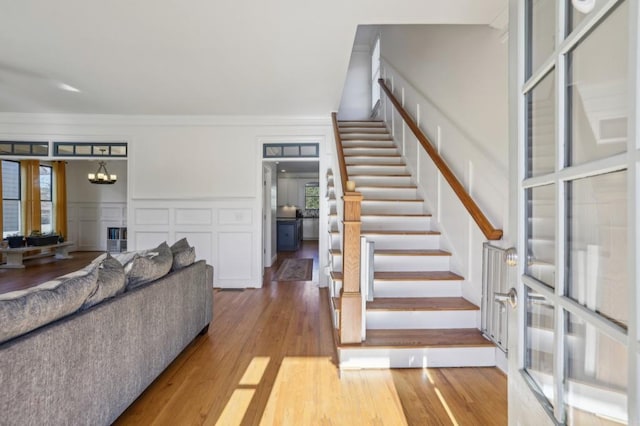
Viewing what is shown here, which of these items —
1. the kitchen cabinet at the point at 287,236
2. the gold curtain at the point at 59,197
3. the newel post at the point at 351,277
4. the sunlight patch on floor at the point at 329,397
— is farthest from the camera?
the kitchen cabinet at the point at 287,236

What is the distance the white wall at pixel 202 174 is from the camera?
4863 mm

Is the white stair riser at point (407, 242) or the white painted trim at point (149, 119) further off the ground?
the white painted trim at point (149, 119)

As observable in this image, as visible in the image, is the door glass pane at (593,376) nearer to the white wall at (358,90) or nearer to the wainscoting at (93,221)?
the white wall at (358,90)

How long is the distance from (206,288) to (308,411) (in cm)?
158

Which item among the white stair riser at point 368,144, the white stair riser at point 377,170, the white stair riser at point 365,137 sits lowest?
the white stair riser at point 377,170

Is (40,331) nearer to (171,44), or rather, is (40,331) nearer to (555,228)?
(555,228)

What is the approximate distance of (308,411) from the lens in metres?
1.86

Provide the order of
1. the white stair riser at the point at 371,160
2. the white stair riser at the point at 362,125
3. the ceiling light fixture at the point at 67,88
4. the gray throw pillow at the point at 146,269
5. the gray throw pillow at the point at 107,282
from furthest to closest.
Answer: the white stair riser at the point at 362,125
the white stair riser at the point at 371,160
the ceiling light fixture at the point at 67,88
the gray throw pillow at the point at 146,269
the gray throw pillow at the point at 107,282

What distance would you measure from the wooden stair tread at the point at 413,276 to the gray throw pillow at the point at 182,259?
4.27ft

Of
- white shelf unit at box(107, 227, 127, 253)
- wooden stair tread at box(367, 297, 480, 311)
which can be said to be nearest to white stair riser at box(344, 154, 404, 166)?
wooden stair tread at box(367, 297, 480, 311)

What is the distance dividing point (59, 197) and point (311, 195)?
6.94 m

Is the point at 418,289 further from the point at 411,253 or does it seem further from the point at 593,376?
the point at 593,376

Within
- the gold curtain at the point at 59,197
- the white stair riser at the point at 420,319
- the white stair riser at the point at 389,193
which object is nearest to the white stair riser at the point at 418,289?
the white stair riser at the point at 420,319

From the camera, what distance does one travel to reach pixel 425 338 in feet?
7.90
